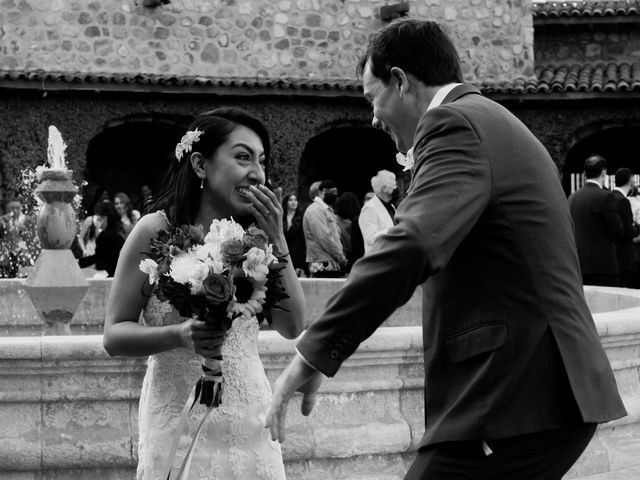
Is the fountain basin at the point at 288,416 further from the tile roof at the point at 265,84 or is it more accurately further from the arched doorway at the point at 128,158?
the arched doorway at the point at 128,158

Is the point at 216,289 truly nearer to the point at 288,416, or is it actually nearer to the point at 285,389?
the point at 285,389

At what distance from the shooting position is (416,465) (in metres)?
2.71

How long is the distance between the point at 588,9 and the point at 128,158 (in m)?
9.67

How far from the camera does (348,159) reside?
72.1 feet

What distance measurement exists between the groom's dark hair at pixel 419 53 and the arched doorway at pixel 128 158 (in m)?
17.4

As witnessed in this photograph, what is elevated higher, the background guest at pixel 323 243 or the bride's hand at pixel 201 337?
the bride's hand at pixel 201 337

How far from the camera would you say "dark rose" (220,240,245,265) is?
313 centimetres

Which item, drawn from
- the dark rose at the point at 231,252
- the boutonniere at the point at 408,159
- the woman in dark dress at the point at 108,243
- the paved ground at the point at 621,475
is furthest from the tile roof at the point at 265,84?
the boutonniere at the point at 408,159

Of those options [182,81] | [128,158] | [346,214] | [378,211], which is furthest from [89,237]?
[128,158]

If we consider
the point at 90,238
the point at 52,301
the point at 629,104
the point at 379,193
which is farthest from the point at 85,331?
the point at 629,104

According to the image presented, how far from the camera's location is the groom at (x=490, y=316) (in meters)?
2.48

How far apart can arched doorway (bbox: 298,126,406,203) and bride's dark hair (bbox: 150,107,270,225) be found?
17305 mm

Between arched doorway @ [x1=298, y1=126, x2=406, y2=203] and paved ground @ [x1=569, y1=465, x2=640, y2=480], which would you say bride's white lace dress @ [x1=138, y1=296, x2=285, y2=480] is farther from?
arched doorway @ [x1=298, y1=126, x2=406, y2=203]

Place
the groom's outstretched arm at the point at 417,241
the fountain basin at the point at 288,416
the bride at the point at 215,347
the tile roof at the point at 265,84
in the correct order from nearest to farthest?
the groom's outstretched arm at the point at 417,241
the bride at the point at 215,347
the fountain basin at the point at 288,416
the tile roof at the point at 265,84
